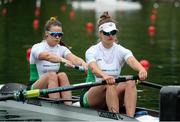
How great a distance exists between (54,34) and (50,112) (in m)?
1.43

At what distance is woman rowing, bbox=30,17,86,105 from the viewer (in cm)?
1127

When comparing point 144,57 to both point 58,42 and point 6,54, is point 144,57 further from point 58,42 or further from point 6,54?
point 58,42

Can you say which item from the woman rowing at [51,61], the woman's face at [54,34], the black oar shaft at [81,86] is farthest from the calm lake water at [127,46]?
the black oar shaft at [81,86]

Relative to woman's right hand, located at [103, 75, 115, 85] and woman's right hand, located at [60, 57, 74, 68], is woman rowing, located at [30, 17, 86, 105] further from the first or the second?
woman's right hand, located at [103, 75, 115, 85]

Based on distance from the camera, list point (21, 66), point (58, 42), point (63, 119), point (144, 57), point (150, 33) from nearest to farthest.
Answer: point (63, 119)
point (58, 42)
point (21, 66)
point (144, 57)
point (150, 33)

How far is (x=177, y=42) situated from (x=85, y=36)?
4353 mm

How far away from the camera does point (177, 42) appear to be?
95.9ft

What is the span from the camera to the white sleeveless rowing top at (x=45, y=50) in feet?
38.1

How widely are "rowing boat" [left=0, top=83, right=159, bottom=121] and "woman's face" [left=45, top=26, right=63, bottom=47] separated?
3.45 feet

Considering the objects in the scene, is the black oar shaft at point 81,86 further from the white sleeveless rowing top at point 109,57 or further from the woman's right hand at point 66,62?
the woman's right hand at point 66,62

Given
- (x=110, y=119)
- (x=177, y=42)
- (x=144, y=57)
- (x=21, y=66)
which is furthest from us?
(x=177, y=42)

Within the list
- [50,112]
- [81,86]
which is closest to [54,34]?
[50,112]

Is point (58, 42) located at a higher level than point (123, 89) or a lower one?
higher

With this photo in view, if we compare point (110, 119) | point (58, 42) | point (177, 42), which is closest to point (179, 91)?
point (110, 119)
